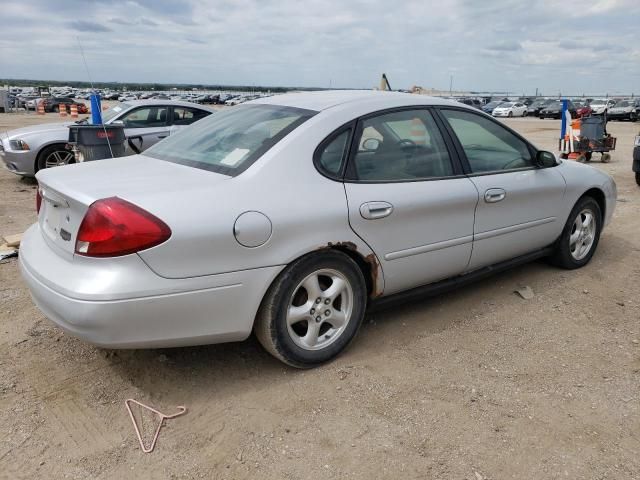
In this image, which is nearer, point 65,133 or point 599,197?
point 599,197

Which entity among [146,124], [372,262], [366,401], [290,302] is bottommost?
[366,401]

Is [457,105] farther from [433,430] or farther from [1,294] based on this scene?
[1,294]

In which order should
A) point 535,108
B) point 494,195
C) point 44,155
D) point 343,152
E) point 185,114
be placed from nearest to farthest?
point 343,152
point 494,195
point 44,155
point 185,114
point 535,108

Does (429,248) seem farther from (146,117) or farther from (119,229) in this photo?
(146,117)

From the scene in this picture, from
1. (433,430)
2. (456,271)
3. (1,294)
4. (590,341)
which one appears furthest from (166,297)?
(590,341)

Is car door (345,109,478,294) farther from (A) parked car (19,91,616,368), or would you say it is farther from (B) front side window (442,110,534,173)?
(B) front side window (442,110,534,173)

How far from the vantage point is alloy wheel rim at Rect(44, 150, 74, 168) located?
8.75 meters

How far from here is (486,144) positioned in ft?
13.0

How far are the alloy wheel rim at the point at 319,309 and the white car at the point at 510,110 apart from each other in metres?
46.1

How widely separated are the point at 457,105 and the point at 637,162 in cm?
632

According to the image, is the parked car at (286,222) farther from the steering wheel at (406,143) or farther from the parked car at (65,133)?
the parked car at (65,133)

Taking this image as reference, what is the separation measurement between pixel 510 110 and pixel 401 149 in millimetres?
47555

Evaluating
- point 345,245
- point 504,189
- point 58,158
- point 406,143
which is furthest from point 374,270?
point 58,158

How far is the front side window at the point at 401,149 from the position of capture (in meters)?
3.27
